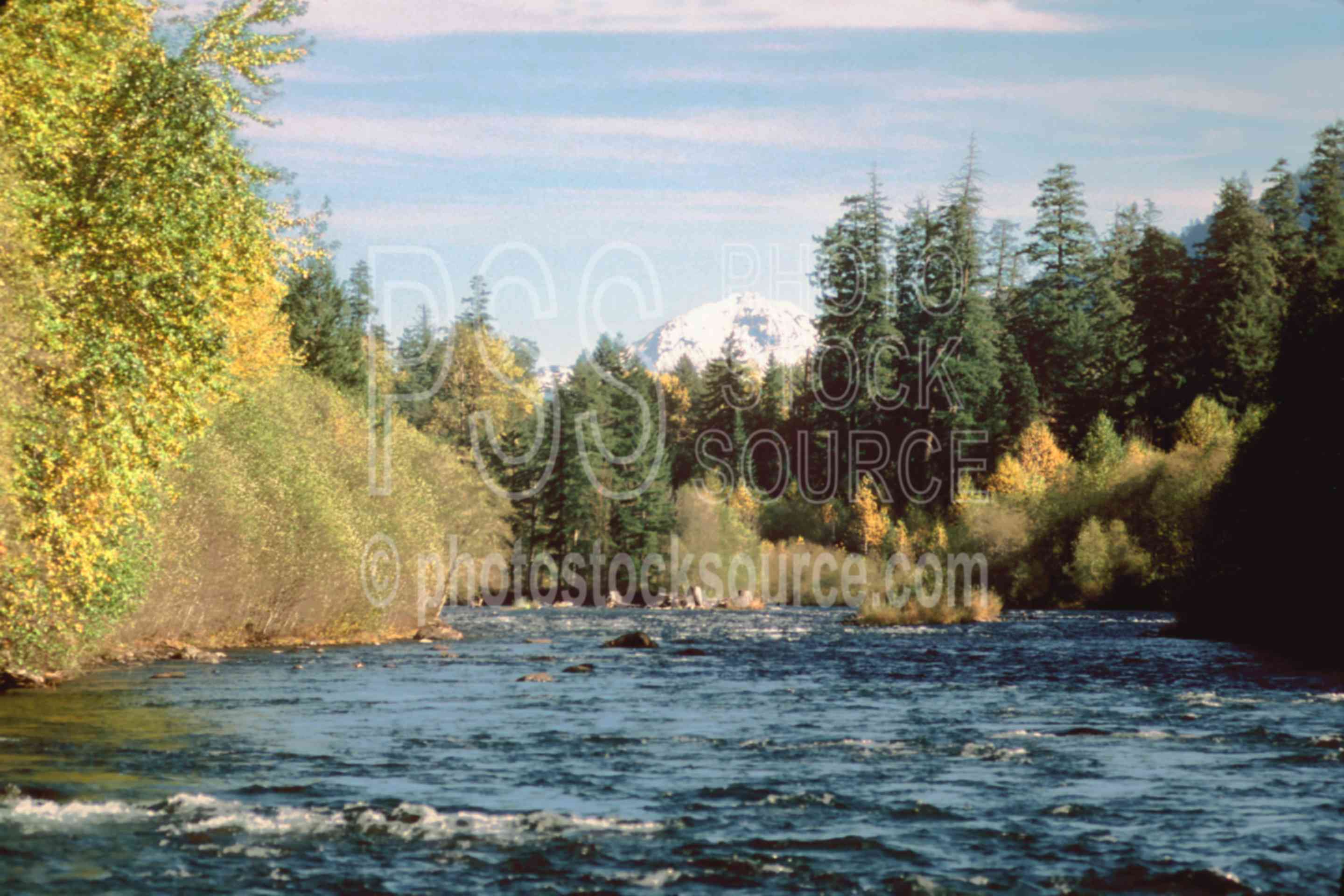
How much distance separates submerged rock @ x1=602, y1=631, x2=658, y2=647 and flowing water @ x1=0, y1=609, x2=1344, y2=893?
14121mm

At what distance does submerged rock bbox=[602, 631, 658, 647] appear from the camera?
51.2 m

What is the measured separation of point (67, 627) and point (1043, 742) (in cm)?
1859

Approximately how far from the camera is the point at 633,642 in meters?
51.6

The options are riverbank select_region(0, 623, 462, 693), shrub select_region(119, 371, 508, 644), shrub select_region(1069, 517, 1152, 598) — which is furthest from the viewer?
shrub select_region(1069, 517, 1152, 598)

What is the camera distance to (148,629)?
41531mm

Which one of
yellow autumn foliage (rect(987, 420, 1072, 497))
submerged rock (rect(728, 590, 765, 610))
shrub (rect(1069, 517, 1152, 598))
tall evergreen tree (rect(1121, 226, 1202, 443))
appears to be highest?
tall evergreen tree (rect(1121, 226, 1202, 443))

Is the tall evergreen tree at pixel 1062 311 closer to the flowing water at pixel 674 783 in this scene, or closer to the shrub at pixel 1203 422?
the shrub at pixel 1203 422

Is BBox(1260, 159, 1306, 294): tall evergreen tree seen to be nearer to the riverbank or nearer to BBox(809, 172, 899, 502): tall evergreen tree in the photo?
BBox(809, 172, 899, 502): tall evergreen tree

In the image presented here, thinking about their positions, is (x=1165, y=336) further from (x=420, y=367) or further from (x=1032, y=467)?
(x=420, y=367)

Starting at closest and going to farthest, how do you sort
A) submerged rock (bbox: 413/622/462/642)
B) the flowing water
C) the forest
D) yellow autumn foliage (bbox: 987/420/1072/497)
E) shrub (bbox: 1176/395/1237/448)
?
1. the flowing water
2. the forest
3. submerged rock (bbox: 413/622/462/642)
4. shrub (bbox: 1176/395/1237/448)
5. yellow autumn foliage (bbox: 987/420/1072/497)

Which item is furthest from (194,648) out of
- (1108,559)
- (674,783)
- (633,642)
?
(1108,559)

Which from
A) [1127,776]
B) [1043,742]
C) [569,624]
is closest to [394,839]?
[1127,776]

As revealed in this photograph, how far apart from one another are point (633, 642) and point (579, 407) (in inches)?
2892

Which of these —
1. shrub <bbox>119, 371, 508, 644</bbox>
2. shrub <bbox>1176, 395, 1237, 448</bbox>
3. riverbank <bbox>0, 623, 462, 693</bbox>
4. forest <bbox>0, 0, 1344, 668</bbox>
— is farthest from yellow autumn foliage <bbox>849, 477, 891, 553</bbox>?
riverbank <bbox>0, 623, 462, 693</bbox>
